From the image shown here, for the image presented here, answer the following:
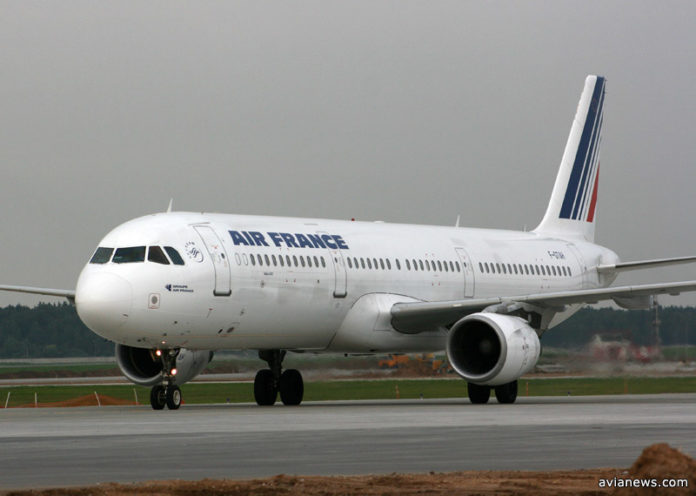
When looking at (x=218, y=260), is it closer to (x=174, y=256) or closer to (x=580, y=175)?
(x=174, y=256)

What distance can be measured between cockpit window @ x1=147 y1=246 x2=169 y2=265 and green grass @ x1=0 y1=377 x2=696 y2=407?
40.1 feet

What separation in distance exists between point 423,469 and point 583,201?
30.1 meters

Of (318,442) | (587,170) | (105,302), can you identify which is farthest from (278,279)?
(587,170)

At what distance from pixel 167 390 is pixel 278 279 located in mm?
3562

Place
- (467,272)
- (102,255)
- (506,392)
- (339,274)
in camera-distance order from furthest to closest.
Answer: (467,272)
(339,274)
(506,392)
(102,255)

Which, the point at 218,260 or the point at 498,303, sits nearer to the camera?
the point at 218,260

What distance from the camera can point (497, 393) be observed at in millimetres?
29391

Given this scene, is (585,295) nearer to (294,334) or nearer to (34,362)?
(294,334)

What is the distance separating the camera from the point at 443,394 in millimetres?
41000

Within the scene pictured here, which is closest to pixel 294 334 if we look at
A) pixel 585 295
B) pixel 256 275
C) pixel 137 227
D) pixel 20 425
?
pixel 256 275

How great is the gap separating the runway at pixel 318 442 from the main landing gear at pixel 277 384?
6.49 m

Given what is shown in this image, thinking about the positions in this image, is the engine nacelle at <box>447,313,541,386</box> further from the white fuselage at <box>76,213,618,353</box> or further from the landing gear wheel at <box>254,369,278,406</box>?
the landing gear wheel at <box>254,369,278,406</box>

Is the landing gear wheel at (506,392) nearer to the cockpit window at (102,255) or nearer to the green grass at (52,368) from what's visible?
the cockpit window at (102,255)

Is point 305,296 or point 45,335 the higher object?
point 305,296
